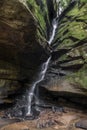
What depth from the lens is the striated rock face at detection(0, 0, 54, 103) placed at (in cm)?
1055

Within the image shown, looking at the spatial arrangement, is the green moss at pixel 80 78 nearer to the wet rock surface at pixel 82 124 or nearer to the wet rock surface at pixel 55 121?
the wet rock surface at pixel 55 121

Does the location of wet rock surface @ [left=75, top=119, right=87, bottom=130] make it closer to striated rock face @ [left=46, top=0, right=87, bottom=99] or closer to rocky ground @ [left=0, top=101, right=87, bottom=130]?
rocky ground @ [left=0, top=101, right=87, bottom=130]

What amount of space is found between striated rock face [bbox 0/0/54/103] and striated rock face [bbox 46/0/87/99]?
1.37m

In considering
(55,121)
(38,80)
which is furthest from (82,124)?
(38,80)

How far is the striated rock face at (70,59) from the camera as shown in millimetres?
12406

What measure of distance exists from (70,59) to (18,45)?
11.6ft

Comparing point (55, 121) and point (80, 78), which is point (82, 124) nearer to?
point (55, 121)

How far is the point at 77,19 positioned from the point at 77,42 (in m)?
3.42

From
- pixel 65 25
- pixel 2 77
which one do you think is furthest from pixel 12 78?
pixel 65 25

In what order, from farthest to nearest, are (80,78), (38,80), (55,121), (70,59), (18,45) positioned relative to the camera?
(38,80) < (70,59) < (80,78) < (18,45) < (55,121)

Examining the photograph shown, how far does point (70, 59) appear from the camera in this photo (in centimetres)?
1394

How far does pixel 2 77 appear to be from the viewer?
12711 mm

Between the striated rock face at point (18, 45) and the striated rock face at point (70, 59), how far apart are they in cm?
137

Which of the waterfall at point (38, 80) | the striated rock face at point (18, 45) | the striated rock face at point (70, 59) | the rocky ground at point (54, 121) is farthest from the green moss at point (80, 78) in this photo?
the striated rock face at point (18, 45)
